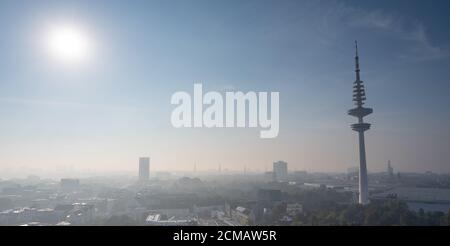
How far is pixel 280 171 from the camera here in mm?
18562

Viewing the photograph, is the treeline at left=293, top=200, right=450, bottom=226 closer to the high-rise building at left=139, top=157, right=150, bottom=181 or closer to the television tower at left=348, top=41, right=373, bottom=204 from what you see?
the television tower at left=348, top=41, right=373, bottom=204

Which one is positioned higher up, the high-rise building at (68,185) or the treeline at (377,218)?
the treeline at (377,218)

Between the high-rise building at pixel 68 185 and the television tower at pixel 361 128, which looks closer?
the television tower at pixel 361 128

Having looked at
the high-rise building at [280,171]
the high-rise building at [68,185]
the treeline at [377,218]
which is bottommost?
the high-rise building at [68,185]

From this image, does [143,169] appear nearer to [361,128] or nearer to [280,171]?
[280,171]

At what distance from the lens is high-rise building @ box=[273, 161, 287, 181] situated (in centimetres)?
1819

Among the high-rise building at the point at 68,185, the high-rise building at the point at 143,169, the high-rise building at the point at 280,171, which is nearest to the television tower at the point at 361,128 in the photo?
the high-rise building at the point at 280,171

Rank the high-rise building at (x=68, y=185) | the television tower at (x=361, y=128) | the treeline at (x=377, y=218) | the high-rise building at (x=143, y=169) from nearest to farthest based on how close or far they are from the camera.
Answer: the treeline at (x=377, y=218), the television tower at (x=361, y=128), the high-rise building at (x=68, y=185), the high-rise building at (x=143, y=169)

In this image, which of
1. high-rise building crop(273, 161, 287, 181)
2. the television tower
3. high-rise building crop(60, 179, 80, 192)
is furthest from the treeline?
high-rise building crop(60, 179, 80, 192)

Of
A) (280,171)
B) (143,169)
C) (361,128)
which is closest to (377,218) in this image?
(361,128)

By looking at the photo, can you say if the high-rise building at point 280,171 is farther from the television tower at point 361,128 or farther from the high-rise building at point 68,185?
the high-rise building at point 68,185

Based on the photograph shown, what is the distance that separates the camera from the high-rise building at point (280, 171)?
18188 mm
